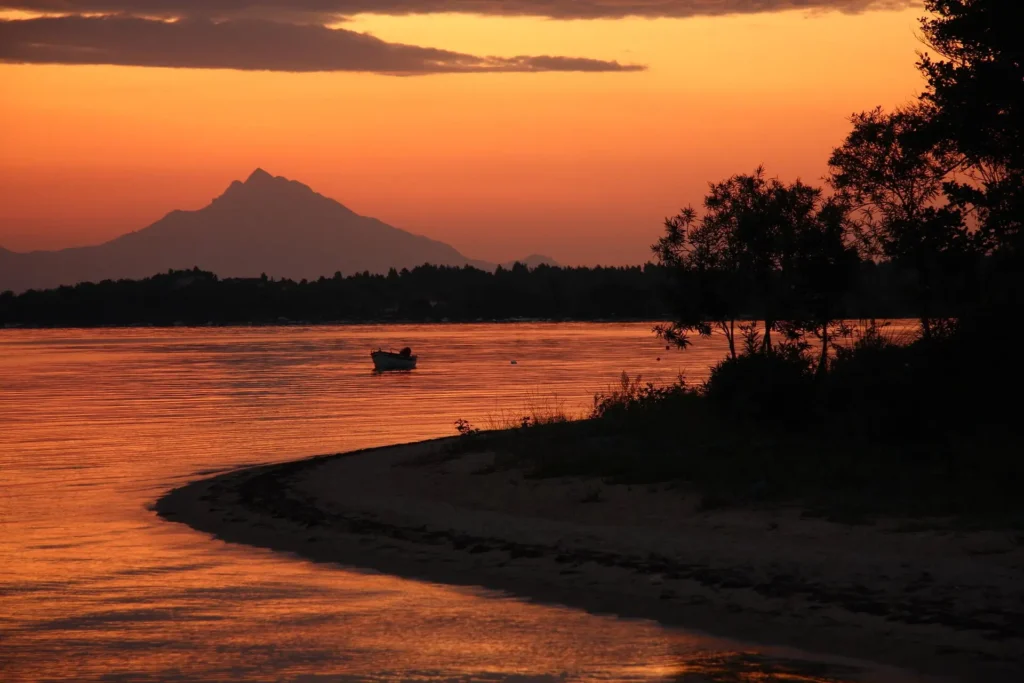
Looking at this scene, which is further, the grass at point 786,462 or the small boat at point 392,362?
the small boat at point 392,362

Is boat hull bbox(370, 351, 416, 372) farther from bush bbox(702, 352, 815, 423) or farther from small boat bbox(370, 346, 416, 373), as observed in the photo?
bush bbox(702, 352, 815, 423)

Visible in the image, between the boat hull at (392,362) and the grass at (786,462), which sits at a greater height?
the grass at (786,462)

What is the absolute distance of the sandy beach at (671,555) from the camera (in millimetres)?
14141

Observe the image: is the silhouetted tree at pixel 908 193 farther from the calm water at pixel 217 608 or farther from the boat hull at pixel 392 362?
the boat hull at pixel 392 362

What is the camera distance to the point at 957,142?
27.8m

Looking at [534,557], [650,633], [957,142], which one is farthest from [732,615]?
[957,142]

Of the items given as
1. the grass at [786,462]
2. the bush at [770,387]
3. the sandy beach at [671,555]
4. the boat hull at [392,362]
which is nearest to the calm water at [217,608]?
the sandy beach at [671,555]

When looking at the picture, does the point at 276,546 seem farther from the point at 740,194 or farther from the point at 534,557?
the point at 740,194

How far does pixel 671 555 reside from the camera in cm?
1823

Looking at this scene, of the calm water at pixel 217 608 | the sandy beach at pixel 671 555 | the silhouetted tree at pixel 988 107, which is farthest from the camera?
the silhouetted tree at pixel 988 107

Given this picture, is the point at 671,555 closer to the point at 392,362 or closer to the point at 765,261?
the point at 765,261

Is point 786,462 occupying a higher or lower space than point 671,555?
higher

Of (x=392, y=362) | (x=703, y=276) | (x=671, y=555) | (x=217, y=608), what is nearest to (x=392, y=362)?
(x=392, y=362)

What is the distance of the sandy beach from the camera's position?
1414 centimetres
